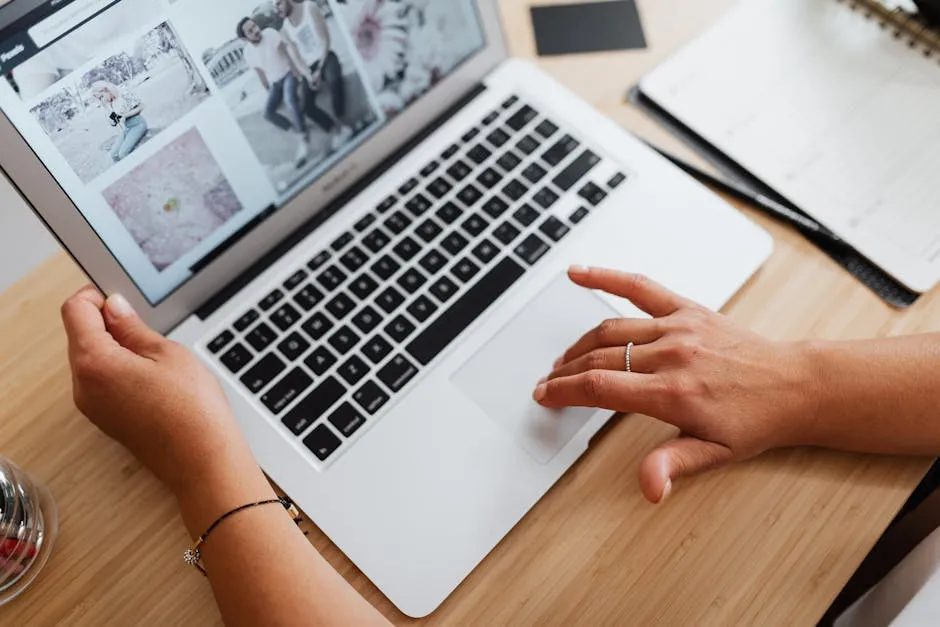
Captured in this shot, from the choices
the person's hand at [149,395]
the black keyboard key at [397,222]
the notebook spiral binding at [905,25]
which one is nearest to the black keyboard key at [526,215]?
the black keyboard key at [397,222]

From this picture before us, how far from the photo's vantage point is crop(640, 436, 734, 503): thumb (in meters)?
0.64

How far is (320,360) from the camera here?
2.42ft

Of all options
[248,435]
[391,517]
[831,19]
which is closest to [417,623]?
[391,517]

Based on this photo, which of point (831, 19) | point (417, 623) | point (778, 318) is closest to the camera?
point (417, 623)

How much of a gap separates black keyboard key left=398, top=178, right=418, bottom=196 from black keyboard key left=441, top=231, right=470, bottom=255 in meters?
0.07

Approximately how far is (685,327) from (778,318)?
0.12m

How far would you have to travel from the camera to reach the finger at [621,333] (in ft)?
2.37

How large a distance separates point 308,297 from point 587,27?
0.47 m

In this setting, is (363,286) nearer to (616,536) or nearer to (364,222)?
(364,222)

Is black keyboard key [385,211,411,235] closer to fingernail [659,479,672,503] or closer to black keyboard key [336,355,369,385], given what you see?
black keyboard key [336,355,369,385]

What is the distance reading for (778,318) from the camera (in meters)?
0.77

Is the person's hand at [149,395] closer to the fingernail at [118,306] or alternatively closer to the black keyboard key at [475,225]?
the fingernail at [118,306]

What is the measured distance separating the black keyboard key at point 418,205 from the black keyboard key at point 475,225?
0.04 meters

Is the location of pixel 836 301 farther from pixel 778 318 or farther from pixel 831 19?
pixel 831 19
